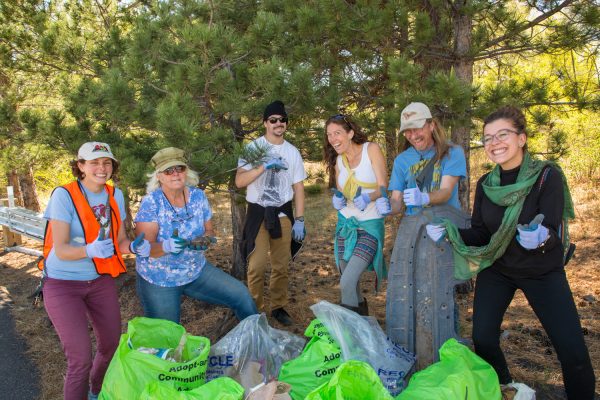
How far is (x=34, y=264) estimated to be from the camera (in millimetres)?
7578

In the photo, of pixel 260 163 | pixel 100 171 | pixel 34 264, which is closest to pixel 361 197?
pixel 260 163

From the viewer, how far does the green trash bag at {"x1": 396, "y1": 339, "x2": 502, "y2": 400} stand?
2062mm

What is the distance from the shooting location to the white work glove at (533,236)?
2145mm

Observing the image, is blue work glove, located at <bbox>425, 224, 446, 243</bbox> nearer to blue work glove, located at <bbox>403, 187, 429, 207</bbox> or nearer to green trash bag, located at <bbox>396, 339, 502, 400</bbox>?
blue work glove, located at <bbox>403, 187, 429, 207</bbox>

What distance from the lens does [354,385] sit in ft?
6.71

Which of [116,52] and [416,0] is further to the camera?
[116,52]

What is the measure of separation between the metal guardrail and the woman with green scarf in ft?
19.9

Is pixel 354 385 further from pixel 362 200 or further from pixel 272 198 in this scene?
pixel 272 198

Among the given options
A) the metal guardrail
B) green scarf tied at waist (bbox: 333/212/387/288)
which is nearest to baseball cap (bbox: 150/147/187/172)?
green scarf tied at waist (bbox: 333/212/387/288)

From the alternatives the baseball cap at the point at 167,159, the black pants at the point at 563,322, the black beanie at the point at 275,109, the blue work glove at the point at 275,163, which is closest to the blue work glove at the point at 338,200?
the blue work glove at the point at 275,163

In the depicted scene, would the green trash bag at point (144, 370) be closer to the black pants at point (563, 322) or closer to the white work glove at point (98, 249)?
the white work glove at point (98, 249)

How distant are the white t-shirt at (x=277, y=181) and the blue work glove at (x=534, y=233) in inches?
77.2

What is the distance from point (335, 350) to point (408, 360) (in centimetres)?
50

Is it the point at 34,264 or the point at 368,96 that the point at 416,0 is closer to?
the point at 368,96
